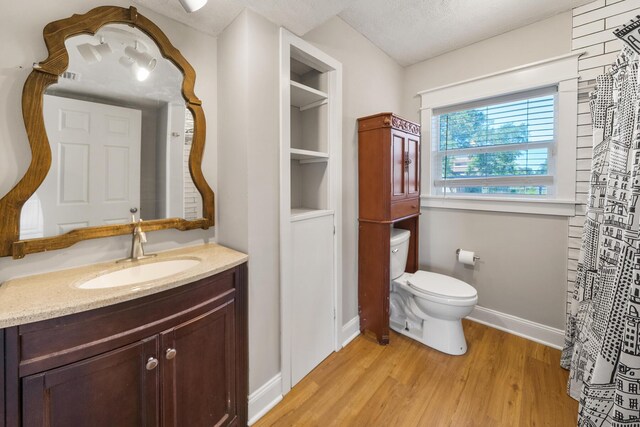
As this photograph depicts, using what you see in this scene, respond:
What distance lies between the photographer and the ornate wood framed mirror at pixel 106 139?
1072mm

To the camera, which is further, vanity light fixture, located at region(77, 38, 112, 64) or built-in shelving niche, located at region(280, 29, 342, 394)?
built-in shelving niche, located at region(280, 29, 342, 394)

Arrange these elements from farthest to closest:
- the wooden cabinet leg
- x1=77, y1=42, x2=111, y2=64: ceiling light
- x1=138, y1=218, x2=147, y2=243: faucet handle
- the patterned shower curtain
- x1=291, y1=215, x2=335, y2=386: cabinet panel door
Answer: the wooden cabinet leg → x1=291, y1=215, x2=335, y2=386: cabinet panel door → x1=138, y1=218, x2=147, y2=243: faucet handle → x1=77, y1=42, x2=111, y2=64: ceiling light → the patterned shower curtain

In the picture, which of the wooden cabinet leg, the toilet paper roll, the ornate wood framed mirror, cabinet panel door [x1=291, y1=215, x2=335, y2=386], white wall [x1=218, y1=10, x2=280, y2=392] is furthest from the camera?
the toilet paper roll

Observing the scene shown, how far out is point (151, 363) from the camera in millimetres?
985

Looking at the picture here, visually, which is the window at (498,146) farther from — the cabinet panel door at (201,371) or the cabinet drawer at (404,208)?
the cabinet panel door at (201,371)

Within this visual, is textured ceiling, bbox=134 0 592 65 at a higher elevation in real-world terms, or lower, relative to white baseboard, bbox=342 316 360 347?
higher

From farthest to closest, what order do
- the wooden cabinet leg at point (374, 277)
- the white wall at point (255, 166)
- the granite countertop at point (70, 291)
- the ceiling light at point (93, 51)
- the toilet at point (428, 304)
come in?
the wooden cabinet leg at point (374, 277)
the toilet at point (428, 304)
the white wall at point (255, 166)
the ceiling light at point (93, 51)
the granite countertop at point (70, 291)

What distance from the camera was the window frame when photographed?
192 centimetres

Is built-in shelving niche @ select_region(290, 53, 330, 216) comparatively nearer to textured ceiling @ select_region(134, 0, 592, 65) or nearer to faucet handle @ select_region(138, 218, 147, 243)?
textured ceiling @ select_region(134, 0, 592, 65)

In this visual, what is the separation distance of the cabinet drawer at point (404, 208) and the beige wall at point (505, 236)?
34 cm

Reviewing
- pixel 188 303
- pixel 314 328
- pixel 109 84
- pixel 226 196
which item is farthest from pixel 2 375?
pixel 314 328

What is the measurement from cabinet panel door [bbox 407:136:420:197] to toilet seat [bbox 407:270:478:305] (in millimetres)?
722

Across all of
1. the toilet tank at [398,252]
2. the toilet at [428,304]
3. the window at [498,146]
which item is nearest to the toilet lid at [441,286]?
the toilet at [428,304]

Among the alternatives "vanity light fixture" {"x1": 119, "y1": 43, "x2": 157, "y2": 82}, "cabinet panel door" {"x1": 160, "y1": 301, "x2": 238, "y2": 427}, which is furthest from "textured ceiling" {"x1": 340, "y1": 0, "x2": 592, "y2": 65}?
"cabinet panel door" {"x1": 160, "y1": 301, "x2": 238, "y2": 427}
